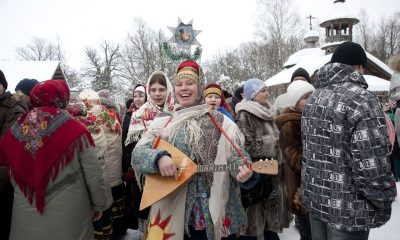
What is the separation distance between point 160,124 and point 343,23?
83.1 feet

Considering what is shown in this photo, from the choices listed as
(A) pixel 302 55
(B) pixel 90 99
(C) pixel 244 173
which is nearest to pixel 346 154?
(C) pixel 244 173

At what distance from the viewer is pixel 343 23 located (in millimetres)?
23406

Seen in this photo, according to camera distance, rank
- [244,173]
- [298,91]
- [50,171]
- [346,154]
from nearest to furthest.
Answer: [244,173] → [346,154] → [50,171] → [298,91]

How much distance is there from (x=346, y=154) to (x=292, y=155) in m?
0.93

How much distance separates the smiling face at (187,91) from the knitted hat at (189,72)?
0.02 m

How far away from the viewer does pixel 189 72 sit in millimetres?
2230

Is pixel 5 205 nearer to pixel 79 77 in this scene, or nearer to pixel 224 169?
pixel 224 169

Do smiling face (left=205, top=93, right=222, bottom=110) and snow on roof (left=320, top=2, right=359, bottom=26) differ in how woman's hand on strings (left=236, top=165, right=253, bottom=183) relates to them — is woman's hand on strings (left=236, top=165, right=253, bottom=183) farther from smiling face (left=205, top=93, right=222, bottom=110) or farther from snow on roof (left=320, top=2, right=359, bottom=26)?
snow on roof (left=320, top=2, right=359, bottom=26)

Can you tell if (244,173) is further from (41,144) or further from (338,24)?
(338,24)

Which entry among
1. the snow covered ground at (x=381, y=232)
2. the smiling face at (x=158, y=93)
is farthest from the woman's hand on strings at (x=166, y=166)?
the snow covered ground at (x=381, y=232)

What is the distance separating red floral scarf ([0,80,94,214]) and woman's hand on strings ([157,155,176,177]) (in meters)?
0.94

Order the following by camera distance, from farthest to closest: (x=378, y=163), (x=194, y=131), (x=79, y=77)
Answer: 1. (x=79, y=77)
2. (x=194, y=131)
3. (x=378, y=163)

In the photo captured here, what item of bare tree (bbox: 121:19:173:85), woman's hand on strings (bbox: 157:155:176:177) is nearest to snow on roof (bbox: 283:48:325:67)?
bare tree (bbox: 121:19:173:85)

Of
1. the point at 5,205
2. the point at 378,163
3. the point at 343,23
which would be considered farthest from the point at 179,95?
the point at 343,23
